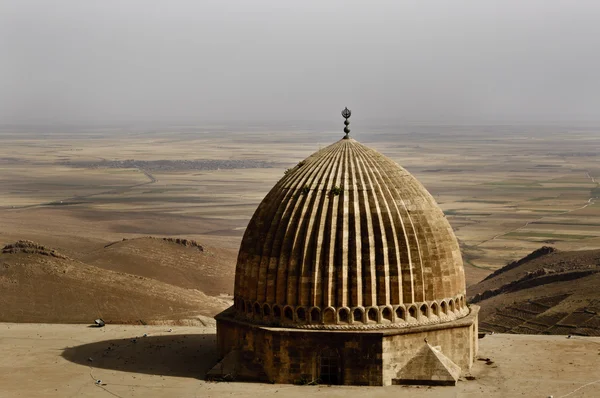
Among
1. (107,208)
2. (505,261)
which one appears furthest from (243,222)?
(505,261)

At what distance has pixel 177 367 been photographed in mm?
33969

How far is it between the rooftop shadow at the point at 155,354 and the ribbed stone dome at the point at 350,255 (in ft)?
8.85

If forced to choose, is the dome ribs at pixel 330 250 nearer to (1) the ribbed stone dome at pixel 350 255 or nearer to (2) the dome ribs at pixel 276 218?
(1) the ribbed stone dome at pixel 350 255

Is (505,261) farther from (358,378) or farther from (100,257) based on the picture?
(358,378)

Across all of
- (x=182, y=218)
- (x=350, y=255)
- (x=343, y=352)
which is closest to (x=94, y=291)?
(x=350, y=255)

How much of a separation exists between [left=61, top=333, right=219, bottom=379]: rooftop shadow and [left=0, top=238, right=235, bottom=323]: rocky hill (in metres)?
7.34

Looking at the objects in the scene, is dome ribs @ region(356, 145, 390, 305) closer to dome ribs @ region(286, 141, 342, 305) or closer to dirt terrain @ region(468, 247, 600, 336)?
dome ribs @ region(286, 141, 342, 305)

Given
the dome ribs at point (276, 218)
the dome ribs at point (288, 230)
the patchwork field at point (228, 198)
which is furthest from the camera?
the patchwork field at point (228, 198)

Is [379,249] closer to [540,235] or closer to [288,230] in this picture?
[288,230]

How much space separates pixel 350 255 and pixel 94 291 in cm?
2009

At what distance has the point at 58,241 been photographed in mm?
74688

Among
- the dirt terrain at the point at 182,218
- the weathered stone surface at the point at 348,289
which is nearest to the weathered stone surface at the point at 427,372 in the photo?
the weathered stone surface at the point at 348,289

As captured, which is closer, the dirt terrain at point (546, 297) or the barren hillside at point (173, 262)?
the dirt terrain at point (546, 297)

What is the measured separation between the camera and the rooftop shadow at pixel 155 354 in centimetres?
3380
